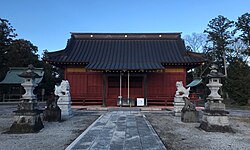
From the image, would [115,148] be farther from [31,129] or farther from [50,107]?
[50,107]

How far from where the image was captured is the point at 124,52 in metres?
20.3

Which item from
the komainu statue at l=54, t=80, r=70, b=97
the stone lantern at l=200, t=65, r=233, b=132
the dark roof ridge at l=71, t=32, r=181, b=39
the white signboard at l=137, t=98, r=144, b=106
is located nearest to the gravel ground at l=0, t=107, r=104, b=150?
the komainu statue at l=54, t=80, r=70, b=97

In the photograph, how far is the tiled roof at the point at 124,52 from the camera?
17781 mm

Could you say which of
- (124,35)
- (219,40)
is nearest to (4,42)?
(124,35)

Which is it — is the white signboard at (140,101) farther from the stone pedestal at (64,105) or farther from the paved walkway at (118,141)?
the paved walkway at (118,141)

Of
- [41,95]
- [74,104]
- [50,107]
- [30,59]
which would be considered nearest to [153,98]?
[74,104]

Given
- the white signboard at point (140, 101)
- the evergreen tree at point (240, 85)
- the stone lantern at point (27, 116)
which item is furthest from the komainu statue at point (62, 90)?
the evergreen tree at point (240, 85)

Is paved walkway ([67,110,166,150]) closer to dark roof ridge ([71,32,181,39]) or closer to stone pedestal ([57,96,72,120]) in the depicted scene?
stone pedestal ([57,96,72,120])

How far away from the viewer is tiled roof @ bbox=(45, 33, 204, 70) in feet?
58.3

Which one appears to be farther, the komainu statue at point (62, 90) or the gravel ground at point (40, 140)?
the komainu statue at point (62, 90)

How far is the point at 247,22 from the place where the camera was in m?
35.8

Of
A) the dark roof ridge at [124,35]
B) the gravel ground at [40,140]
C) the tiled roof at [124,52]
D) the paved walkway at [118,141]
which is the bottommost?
the gravel ground at [40,140]

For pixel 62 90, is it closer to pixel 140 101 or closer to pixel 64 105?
pixel 64 105

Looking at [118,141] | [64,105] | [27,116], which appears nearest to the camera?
[118,141]
